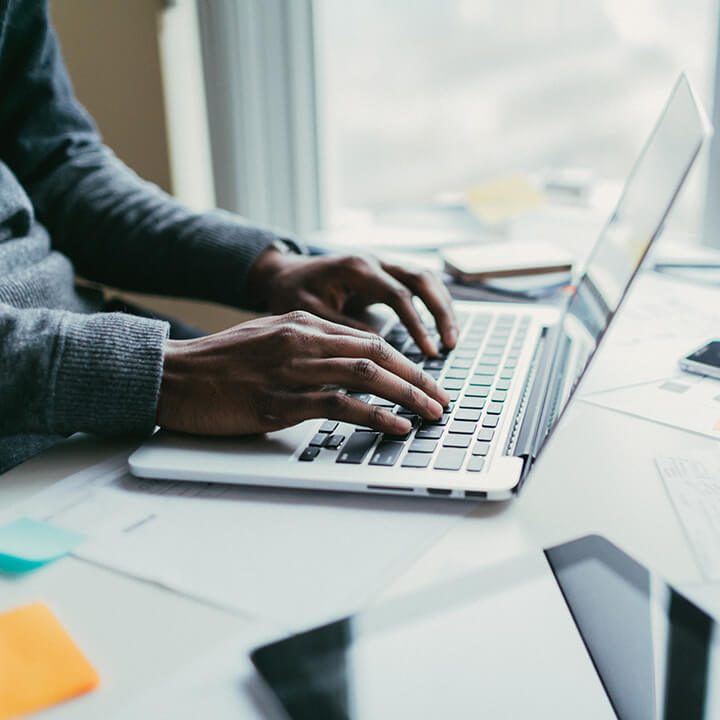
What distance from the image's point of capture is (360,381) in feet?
1.76

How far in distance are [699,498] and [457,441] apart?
0.16 meters

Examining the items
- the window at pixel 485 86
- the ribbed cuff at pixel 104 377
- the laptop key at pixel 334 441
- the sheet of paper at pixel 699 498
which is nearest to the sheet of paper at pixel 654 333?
the sheet of paper at pixel 699 498

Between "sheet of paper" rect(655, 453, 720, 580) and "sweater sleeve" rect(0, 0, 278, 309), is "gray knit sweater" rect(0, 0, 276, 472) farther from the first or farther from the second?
"sheet of paper" rect(655, 453, 720, 580)

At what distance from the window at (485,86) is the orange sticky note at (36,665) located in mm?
1278

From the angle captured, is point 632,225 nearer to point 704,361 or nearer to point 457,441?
→ point 704,361

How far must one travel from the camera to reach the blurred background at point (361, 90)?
1476 mm

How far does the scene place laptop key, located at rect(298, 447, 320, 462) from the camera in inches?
19.9

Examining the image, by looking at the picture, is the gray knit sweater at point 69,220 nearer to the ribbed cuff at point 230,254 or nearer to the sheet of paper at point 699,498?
the ribbed cuff at point 230,254

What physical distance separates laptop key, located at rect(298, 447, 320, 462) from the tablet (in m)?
0.14

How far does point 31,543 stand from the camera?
443mm

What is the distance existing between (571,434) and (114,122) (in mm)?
1363

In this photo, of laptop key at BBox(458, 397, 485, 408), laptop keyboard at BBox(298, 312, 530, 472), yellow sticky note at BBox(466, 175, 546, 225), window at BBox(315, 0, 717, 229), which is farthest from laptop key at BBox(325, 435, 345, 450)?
window at BBox(315, 0, 717, 229)

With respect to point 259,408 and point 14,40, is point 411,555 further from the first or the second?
point 14,40

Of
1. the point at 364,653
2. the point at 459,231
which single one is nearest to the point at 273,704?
the point at 364,653
